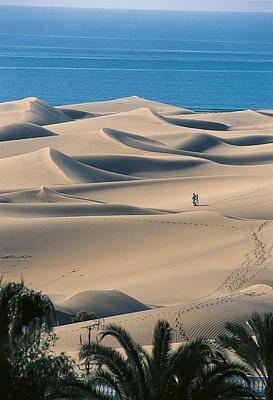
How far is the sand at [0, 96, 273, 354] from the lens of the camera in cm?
2147

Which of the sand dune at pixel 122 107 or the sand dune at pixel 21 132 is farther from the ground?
the sand dune at pixel 122 107

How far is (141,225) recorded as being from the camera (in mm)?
30188

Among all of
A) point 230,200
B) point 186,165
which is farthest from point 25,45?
point 230,200

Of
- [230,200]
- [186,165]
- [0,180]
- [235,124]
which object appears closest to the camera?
[230,200]

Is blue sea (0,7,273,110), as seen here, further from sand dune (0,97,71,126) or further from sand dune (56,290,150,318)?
sand dune (56,290,150,318)

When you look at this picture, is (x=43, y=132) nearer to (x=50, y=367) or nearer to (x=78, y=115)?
(x=78, y=115)

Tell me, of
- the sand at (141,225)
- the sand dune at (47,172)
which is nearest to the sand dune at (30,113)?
the sand at (141,225)

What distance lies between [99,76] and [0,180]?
75.8 metres

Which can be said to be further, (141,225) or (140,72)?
(140,72)

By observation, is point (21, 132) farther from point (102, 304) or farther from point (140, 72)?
point (140, 72)

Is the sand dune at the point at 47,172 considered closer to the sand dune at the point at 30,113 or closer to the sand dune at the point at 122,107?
the sand dune at the point at 30,113

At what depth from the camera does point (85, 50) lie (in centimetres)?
15525

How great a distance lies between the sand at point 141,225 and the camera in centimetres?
2147

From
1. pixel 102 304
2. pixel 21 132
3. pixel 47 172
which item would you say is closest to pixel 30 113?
pixel 21 132
